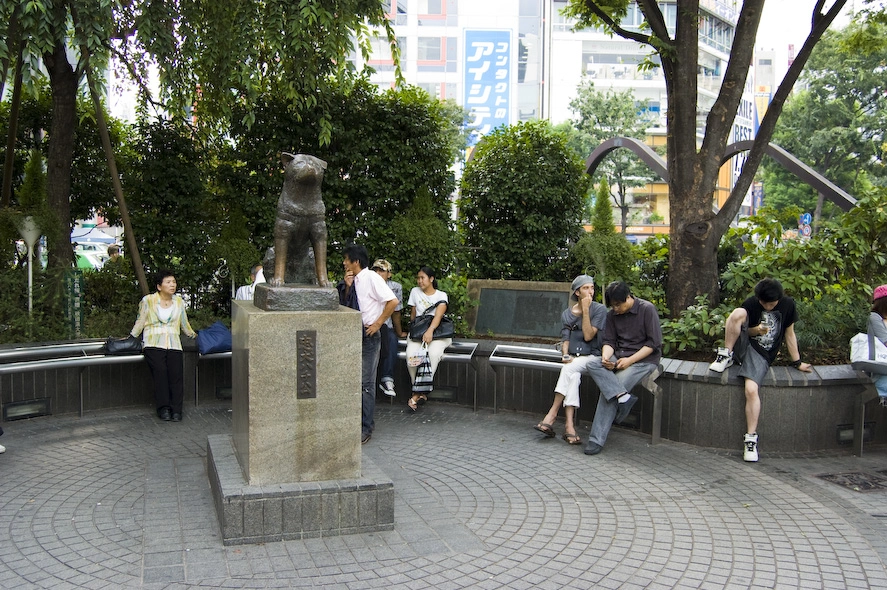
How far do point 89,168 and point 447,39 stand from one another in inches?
2028

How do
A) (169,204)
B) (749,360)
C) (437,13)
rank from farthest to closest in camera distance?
1. (437,13)
2. (169,204)
3. (749,360)

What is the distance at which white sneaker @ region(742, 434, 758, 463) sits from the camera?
713cm

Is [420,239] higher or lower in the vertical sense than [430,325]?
higher

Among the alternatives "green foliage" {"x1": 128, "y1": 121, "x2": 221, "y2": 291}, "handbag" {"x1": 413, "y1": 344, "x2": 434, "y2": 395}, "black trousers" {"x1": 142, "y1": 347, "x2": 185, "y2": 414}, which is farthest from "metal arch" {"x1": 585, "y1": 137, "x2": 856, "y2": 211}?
"black trousers" {"x1": 142, "y1": 347, "x2": 185, "y2": 414}

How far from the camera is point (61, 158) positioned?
35.9 ft

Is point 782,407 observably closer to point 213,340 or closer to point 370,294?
point 370,294

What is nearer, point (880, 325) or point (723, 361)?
point (880, 325)

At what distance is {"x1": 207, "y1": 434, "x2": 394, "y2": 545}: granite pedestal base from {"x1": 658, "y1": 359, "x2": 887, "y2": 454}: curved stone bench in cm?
355

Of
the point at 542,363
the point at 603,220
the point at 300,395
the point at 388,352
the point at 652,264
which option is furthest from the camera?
the point at 603,220

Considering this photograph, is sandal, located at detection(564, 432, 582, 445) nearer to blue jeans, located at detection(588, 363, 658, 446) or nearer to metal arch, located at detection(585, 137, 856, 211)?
blue jeans, located at detection(588, 363, 658, 446)

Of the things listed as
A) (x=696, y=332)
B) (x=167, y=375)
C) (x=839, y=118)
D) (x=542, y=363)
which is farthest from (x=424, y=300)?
(x=839, y=118)

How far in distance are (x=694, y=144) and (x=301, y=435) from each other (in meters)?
6.85

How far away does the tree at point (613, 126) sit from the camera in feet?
125

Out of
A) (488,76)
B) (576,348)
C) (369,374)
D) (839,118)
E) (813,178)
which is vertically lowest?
(369,374)
